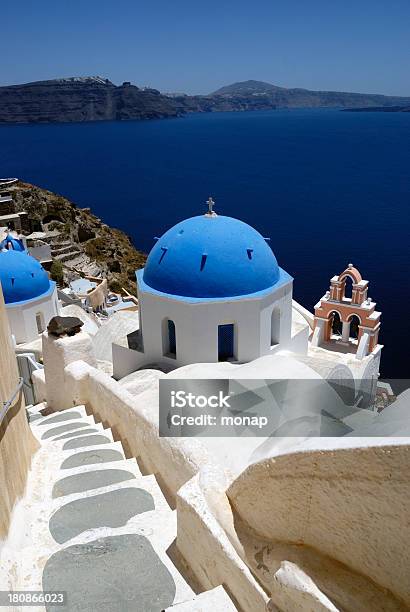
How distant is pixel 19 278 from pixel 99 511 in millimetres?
10842

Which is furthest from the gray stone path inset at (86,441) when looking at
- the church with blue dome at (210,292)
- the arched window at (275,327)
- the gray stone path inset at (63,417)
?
the arched window at (275,327)

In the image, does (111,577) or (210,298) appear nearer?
(111,577)

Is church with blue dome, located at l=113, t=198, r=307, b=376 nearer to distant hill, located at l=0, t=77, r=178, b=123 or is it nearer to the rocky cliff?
the rocky cliff

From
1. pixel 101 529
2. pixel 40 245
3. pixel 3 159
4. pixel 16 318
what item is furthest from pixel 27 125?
pixel 101 529

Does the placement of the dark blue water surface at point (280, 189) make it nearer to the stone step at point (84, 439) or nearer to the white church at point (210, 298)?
the white church at point (210, 298)

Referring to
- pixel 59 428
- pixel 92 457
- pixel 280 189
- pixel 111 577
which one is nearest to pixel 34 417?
pixel 59 428

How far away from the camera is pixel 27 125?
567 ft

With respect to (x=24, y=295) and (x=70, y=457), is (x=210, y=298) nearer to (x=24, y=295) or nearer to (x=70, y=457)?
(x=70, y=457)

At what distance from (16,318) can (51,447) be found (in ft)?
28.2

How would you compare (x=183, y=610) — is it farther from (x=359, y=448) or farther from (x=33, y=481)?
(x=33, y=481)

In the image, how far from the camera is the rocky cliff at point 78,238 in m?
34.8

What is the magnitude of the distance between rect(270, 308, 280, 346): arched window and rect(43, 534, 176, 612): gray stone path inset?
6.26 meters

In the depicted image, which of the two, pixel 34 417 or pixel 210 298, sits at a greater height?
pixel 210 298

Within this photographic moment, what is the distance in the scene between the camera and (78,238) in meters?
38.3
